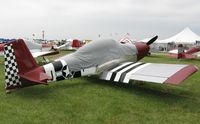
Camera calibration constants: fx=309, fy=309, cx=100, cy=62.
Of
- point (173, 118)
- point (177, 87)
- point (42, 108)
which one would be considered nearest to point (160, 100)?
point (173, 118)

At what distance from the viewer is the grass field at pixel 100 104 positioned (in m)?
6.28

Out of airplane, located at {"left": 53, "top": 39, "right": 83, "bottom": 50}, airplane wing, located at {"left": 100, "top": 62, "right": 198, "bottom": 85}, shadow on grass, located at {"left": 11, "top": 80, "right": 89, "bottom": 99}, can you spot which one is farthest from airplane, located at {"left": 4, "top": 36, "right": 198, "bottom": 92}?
airplane, located at {"left": 53, "top": 39, "right": 83, "bottom": 50}

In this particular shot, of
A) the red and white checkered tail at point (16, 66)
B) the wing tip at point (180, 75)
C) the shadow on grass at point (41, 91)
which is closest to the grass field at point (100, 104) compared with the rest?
the shadow on grass at point (41, 91)

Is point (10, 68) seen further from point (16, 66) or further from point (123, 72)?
point (123, 72)

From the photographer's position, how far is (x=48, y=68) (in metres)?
8.87

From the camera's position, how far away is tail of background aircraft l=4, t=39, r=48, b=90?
25.8 ft

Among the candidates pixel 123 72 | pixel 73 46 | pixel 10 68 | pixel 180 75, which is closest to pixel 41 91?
pixel 10 68

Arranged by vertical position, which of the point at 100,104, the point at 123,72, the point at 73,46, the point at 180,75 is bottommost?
the point at 73,46

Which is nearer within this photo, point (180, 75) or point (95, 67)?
point (180, 75)

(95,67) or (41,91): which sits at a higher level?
(95,67)

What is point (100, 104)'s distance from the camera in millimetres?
7461

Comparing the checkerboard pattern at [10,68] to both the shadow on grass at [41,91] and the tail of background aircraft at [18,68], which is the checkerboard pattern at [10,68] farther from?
the shadow on grass at [41,91]

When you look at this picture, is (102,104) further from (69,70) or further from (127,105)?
(69,70)

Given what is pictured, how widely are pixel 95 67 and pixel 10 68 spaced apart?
10.5ft
